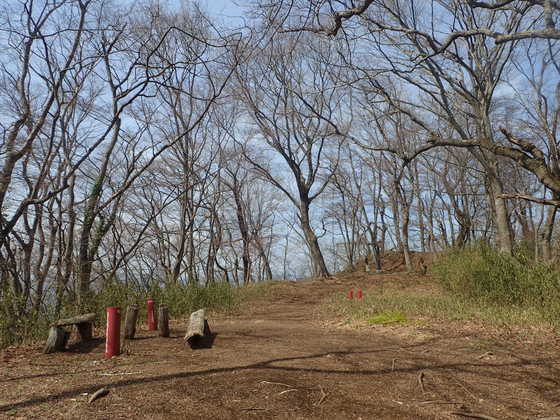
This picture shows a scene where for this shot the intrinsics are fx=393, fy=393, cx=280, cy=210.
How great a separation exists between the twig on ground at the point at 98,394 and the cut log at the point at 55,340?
184 cm

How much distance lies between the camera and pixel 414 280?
14.0 meters

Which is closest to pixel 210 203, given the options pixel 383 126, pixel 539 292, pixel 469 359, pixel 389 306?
pixel 383 126

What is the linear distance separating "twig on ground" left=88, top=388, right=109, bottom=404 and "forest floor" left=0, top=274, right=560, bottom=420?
0.20 ft

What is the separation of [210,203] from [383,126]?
343 inches

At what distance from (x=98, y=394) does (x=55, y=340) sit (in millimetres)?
1941

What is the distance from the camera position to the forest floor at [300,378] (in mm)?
2527

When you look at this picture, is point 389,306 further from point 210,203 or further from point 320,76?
point 210,203

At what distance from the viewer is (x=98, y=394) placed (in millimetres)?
2699

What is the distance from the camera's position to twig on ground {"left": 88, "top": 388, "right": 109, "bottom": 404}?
2633 mm

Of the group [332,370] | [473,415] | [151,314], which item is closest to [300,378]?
[332,370]

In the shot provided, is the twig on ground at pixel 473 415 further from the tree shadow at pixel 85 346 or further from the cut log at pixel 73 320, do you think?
the cut log at pixel 73 320

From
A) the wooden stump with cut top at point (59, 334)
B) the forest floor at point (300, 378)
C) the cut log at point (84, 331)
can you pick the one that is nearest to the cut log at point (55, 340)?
the wooden stump with cut top at point (59, 334)

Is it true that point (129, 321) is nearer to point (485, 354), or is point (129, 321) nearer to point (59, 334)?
point (59, 334)

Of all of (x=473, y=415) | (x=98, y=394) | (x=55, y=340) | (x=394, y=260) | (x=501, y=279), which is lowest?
(x=473, y=415)
